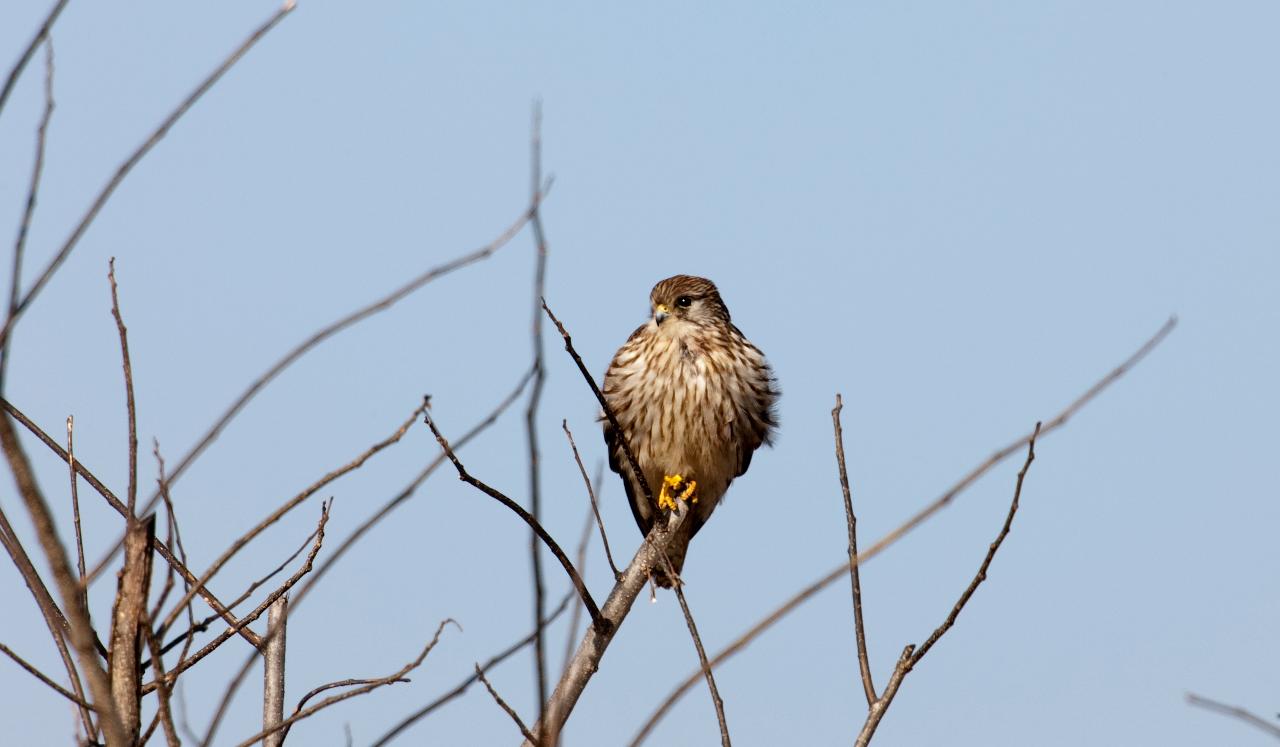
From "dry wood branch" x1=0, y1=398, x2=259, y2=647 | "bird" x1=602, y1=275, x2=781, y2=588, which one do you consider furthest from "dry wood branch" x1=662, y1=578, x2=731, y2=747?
"bird" x1=602, y1=275, x2=781, y2=588

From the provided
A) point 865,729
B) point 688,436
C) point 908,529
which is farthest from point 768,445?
point 908,529

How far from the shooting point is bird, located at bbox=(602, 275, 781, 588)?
6.15 metres

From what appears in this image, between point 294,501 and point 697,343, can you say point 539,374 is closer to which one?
point 294,501

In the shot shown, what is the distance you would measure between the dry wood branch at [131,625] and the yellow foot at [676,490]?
170 inches

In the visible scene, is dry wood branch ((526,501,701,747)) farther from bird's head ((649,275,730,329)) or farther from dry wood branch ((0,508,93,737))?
bird's head ((649,275,730,329))

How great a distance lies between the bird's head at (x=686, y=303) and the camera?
6.53 meters

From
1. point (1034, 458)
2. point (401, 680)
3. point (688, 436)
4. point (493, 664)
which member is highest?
point (688, 436)

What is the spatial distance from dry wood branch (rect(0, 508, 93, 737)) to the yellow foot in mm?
4144

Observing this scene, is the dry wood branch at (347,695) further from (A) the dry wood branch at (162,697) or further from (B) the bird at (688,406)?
(B) the bird at (688,406)

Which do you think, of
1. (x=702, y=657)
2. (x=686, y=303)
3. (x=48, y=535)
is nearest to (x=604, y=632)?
(x=702, y=657)

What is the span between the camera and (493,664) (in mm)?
1796

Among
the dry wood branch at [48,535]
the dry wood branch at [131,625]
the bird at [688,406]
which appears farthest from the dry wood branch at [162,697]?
the bird at [688,406]

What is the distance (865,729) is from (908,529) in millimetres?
1364

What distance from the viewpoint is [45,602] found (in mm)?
1719
